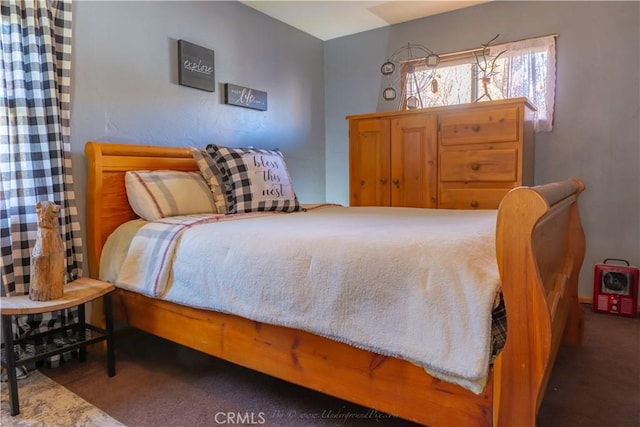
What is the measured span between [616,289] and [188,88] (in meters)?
2.97

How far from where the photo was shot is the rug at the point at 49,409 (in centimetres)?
147

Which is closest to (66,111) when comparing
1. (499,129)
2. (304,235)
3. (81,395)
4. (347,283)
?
(81,395)

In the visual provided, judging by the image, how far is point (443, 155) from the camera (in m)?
2.83

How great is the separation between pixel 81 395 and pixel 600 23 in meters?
3.55

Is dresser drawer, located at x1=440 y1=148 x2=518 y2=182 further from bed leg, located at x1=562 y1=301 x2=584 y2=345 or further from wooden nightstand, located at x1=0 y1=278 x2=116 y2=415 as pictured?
wooden nightstand, located at x1=0 y1=278 x2=116 y2=415

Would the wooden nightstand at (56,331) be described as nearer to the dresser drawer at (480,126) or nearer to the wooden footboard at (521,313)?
the wooden footboard at (521,313)

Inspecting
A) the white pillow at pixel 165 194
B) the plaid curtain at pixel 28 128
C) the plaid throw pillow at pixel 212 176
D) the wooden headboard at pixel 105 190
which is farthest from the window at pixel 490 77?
the plaid curtain at pixel 28 128

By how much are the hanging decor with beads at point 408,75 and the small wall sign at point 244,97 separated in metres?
1.03

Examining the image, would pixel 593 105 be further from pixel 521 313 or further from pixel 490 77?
pixel 521 313

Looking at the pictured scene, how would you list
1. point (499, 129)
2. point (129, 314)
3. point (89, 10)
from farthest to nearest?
point (499, 129)
point (89, 10)
point (129, 314)

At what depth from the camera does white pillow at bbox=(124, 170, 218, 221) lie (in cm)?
202

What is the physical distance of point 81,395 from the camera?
1.67 metres

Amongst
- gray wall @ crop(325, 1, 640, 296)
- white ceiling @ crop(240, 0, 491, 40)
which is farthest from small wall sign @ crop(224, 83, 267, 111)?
gray wall @ crop(325, 1, 640, 296)

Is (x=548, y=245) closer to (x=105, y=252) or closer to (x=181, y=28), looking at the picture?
(x=105, y=252)
